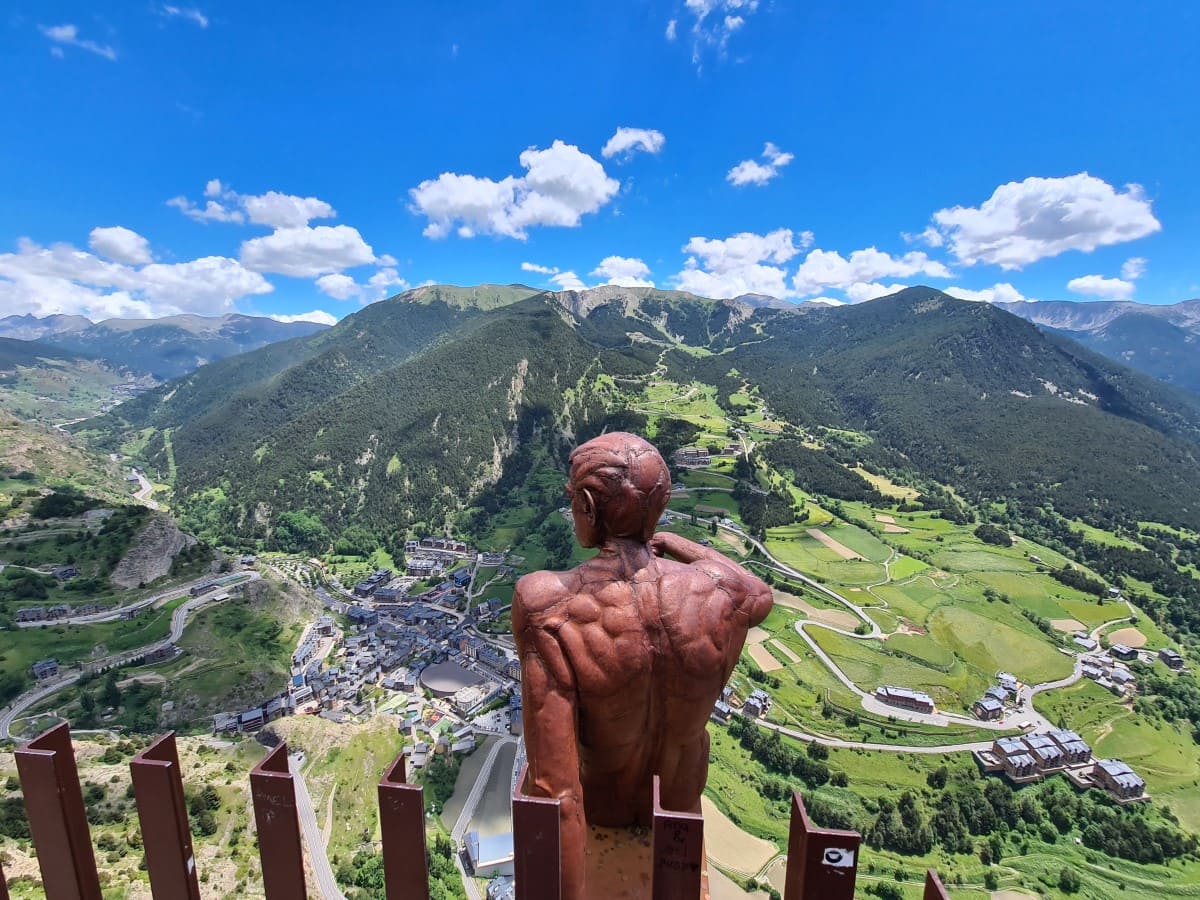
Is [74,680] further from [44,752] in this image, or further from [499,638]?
[44,752]

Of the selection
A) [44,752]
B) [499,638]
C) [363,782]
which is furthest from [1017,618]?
[44,752]

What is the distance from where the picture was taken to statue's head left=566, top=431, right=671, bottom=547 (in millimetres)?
3939

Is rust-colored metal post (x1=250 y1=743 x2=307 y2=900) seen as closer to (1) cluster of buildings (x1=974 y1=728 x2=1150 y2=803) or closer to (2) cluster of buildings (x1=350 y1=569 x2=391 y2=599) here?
(1) cluster of buildings (x1=974 y1=728 x2=1150 y2=803)

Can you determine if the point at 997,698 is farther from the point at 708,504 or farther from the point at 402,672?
the point at 402,672

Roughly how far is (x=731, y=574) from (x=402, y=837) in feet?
9.28

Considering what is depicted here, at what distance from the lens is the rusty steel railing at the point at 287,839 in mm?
2045

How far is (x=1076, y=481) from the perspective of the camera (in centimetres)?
12112

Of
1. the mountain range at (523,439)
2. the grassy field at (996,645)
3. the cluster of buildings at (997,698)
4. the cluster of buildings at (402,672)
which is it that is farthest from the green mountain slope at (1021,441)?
the cluster of buildings at (402,672)

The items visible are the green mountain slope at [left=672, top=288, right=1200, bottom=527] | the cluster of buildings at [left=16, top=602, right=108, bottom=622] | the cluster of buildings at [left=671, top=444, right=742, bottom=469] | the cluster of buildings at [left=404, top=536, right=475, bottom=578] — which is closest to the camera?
the cluster of buildings at [left=16, top=602, right=108, bottom=622]

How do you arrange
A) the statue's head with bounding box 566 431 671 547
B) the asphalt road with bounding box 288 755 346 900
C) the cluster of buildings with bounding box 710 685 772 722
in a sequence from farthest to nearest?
the cluster of buildings with bounding box 710 685 772 722 → the asphalt road with bounding box 288 755 346 900 → the statue's head with bounding box 566 431 671 547

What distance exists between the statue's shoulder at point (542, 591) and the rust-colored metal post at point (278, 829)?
5.17ft

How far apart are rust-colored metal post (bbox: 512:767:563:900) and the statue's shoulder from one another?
1604 millimetres

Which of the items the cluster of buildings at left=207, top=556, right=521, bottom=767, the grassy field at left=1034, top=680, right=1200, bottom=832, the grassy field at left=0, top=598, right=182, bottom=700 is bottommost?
the grassy field at left=1034, top=680, right=1200, bottom=832

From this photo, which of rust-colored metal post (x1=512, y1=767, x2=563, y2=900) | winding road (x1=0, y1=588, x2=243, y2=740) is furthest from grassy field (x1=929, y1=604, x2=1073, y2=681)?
winding road (x1=0, y1=588, x2=243, y2=740)
